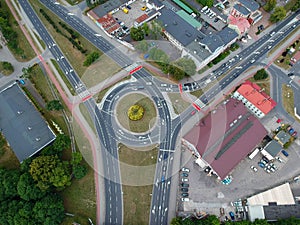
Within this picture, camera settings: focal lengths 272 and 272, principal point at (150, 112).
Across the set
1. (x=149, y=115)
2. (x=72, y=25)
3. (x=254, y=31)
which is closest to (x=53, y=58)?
(x=72, y=25)

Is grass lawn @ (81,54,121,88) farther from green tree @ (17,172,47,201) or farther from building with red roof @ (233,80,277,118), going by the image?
building with red roof @ (233,80,277,118)

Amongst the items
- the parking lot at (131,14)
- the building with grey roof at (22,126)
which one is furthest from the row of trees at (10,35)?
the parking lot at (131,14)

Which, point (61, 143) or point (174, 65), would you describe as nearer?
point (61, 143)

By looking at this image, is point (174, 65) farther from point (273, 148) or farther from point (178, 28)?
point (273, 148)

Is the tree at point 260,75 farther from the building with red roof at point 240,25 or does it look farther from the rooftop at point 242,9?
the rooftop at point 242,9

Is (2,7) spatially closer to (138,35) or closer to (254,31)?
(138,35)

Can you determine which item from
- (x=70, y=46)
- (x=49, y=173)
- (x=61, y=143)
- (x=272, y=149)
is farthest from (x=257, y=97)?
(x=70, y=46)

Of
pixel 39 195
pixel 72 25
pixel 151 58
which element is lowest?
pixel 39 195
